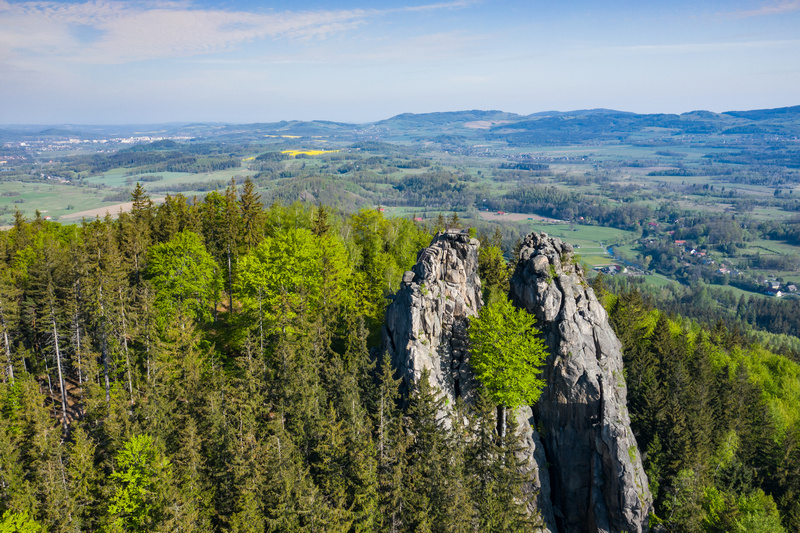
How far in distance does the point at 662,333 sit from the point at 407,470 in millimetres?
46340

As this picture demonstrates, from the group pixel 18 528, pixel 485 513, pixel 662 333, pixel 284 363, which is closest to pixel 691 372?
pixel 662 333

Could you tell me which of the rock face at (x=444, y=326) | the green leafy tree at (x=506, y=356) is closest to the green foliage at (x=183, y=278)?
the rock face at (x=444, y=326)

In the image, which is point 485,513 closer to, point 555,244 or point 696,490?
point 696,490

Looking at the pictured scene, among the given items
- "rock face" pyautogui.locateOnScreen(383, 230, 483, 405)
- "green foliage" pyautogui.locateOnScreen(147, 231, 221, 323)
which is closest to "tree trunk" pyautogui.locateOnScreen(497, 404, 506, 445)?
"rock face" pyautogui.locateOnScreen(383, 230, 483, 405)

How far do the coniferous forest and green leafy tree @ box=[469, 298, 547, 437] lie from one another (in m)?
3.44

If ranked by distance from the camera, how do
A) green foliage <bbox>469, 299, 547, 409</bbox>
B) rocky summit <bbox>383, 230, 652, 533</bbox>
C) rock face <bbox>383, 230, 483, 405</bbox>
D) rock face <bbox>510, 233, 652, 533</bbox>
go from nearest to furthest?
green foliage <bbox>469, 299, 547, 409</bbox> → rock face <bbox>510, 233, 652, 533</bbox> → rocky summit <bbox>383, 230, 652, 533</bbox> → rock face <bbox>383, 230, 483, 405</bbox>

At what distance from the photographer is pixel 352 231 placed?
81125mm

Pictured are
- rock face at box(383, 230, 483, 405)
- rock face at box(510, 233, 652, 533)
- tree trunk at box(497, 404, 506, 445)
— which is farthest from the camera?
rock face at box(383, 230, 483, 405)

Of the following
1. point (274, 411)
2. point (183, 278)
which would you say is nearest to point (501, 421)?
point (274, 411)

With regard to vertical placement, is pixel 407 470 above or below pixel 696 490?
above

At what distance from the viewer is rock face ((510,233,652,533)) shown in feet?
132

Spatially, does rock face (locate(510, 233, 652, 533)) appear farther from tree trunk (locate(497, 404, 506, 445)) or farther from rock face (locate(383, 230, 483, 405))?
rock face (locate(383, 230, 483, 405))

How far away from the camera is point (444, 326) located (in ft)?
152

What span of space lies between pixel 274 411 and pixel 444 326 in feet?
64.3
